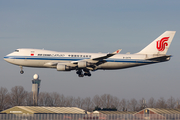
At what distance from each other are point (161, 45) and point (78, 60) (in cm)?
2074

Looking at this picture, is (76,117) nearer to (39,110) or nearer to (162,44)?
(39,110)

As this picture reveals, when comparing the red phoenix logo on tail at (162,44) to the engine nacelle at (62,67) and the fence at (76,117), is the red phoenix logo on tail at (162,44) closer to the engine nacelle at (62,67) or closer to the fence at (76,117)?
the fence at (76,117)

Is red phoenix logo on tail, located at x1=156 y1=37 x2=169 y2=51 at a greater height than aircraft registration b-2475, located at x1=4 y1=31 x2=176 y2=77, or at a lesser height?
greater

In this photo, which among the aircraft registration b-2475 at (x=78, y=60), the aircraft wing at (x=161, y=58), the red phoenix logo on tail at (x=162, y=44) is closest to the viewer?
Answer: the aircraft registration b-2475 at (x=78, y=60)

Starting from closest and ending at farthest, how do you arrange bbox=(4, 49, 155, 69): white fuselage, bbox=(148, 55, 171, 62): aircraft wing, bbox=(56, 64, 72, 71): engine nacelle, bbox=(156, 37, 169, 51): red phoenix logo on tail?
bbox=(56, 64, 72, 71): engine nacelle < bbox=(4, 49, 155, 69): white fuselage < bbox=(148, 55, 171, 62): aircraft wing < bbox=(156, 37, 169, 51): red phoenix logo on tail

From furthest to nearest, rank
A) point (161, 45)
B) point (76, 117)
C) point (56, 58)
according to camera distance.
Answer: point (161, 45)
point (56, 58)
point (76, 117)

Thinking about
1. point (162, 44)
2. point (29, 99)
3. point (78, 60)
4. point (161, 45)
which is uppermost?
point (162, 44)

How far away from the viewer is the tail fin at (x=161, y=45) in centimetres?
7012

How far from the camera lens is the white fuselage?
63.4 meters


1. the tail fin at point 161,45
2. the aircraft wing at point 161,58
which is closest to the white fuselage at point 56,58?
the aircraft wing at point 161,58

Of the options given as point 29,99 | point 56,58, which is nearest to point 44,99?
point 29,99

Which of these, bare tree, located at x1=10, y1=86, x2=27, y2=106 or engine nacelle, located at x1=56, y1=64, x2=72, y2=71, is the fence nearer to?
engine nacelle, located at x1=56, y1=64, x2=72, y2=71

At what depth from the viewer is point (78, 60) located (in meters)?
64.4

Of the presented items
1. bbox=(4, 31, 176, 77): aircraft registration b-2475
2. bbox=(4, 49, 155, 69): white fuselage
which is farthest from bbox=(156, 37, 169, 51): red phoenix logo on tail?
bbox=(4, 49, 155, 69): white fuselage
